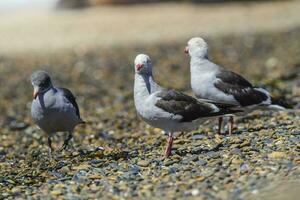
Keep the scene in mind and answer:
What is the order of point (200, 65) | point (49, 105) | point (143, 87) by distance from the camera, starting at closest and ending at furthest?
point (143, 87), point (49, 105), point (200, 65)

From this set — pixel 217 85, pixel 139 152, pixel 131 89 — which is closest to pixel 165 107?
pixel 139 152

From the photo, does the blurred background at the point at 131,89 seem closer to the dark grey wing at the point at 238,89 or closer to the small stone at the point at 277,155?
the small stone at the point at 277,155

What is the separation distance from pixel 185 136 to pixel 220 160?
7.06 feet

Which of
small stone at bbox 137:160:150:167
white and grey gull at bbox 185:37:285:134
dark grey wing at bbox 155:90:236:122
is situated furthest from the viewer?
white and grey gull at bbox 185:37:285:134

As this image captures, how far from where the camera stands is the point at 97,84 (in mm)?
17531

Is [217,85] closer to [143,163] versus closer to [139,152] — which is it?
[139,152]

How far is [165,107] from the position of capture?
8.38 m

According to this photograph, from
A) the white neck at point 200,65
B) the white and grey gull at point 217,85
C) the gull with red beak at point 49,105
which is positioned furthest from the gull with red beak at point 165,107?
the gull with red beak at point 49,105

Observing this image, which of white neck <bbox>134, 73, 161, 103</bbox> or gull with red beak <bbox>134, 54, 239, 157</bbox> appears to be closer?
gull with red beak <bbox>134, 54, 239, 157</bbox>

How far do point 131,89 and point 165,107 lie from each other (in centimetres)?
827

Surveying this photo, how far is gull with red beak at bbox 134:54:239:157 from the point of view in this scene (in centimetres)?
840

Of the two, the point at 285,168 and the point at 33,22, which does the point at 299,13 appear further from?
the point at 285,168

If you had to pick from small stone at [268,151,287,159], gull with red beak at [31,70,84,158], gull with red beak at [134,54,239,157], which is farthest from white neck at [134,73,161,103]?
small stone at [268,151,287,159]

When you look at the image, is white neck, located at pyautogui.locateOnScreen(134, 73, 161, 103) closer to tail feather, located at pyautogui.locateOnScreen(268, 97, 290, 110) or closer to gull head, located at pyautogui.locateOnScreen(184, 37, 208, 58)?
gull head, located at pyautogui.locateOnScreen(184, 37, 208, 58)
